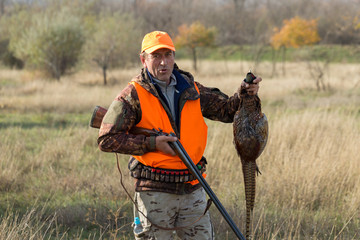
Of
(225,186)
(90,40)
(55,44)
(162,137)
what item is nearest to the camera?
(162,137)

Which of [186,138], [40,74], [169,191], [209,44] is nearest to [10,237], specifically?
[169,191]

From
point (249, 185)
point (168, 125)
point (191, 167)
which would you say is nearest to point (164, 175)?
point (191, 167)

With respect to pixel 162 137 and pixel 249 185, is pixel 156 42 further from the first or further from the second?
pixel 249 185

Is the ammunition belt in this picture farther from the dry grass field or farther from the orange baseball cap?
the orange baseball cap

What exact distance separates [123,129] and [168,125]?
30 cm

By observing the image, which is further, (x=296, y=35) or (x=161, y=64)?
(x=296, y=35)

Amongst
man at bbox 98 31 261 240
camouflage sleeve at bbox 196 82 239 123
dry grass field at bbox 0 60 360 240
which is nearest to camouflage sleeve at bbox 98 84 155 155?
man at bbox 98 31 261 240

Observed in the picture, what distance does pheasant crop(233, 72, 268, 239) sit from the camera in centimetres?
271

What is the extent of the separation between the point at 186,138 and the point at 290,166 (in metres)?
3.27

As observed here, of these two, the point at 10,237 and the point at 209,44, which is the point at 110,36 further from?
the point at 10,237

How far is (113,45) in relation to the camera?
30.8 metres

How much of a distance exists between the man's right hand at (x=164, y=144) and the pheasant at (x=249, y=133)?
422 millimetres

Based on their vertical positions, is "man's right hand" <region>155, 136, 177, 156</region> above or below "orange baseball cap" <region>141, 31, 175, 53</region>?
below

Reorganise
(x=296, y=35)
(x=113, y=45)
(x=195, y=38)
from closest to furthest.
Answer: (x=113, y=45) → (x=296, y=35) → (x=195, y=38)
